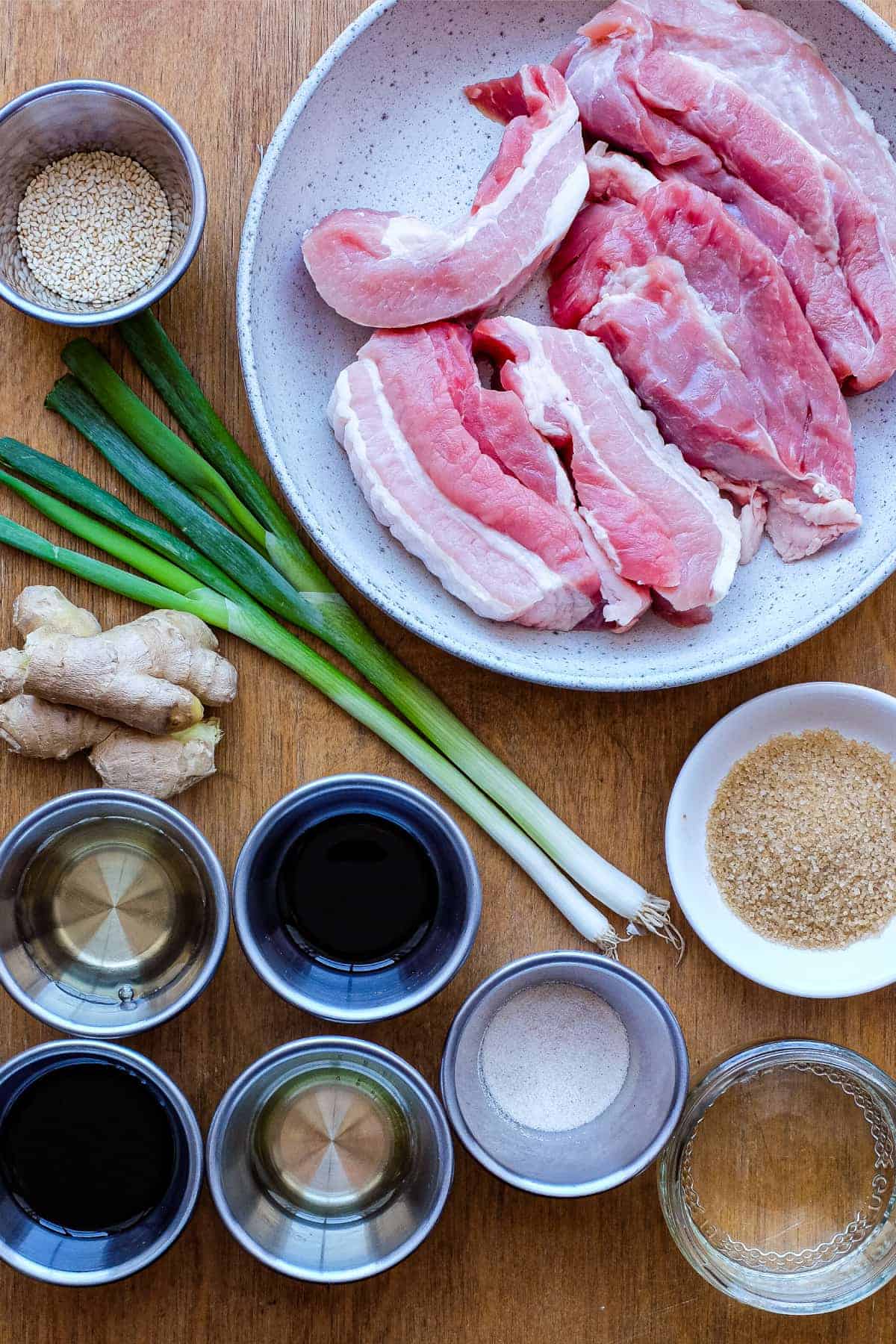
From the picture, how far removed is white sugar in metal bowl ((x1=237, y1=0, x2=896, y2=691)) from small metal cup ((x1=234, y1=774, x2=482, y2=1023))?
217 millimetres

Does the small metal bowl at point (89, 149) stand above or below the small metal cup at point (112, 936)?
above

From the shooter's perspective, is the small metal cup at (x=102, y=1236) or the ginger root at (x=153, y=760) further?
the ginger root at (x=153, y=760)

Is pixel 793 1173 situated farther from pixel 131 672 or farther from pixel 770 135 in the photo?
pixel 770 135

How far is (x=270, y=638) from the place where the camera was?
161cm

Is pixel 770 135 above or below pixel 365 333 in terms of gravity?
above

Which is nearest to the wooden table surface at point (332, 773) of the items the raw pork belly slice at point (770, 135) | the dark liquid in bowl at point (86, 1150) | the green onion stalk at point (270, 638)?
the green onion stalk at point (270, 638)

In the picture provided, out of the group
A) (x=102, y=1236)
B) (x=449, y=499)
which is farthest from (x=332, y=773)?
(x=102, y=1236)

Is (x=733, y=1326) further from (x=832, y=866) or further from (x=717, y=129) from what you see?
(x=717, y=129)

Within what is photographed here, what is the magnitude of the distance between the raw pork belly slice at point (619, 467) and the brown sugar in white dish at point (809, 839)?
266 mm

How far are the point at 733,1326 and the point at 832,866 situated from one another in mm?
658

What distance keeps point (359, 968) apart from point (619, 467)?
29.2 inches

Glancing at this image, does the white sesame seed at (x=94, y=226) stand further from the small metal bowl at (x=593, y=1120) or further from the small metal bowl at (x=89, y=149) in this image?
the small metal bowl at (x=593, y=1120)

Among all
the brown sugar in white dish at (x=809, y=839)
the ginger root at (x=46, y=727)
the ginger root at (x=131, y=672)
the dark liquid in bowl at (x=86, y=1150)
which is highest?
the brown sugar in white dish at (x=809, y=839)

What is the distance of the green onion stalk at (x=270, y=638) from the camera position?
1596 millimetres
